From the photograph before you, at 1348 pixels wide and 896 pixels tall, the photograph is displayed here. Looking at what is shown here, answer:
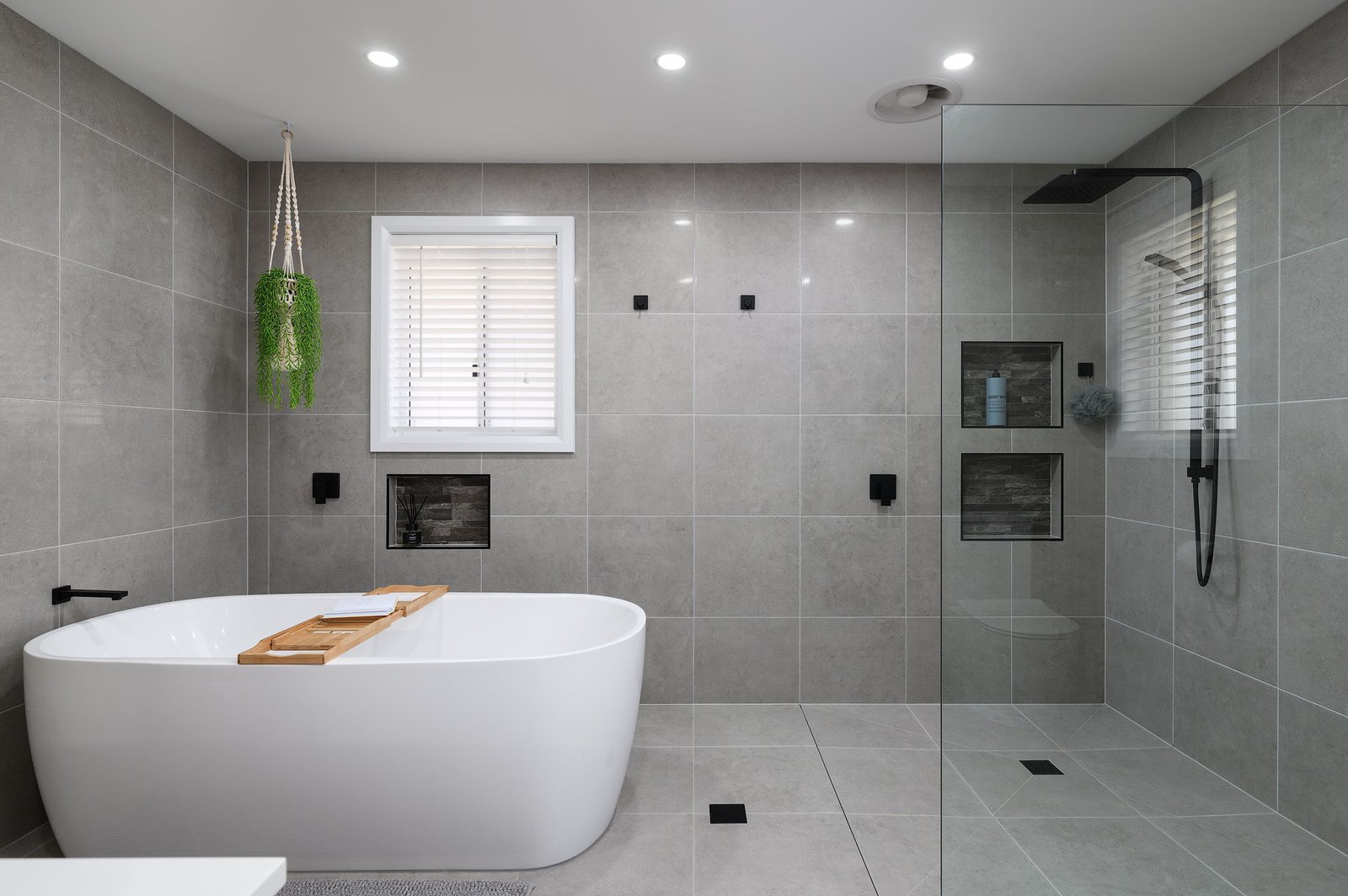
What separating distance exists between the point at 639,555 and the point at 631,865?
57.7 inches

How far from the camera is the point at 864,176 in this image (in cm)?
337

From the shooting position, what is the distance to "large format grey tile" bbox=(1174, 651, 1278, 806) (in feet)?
4.52

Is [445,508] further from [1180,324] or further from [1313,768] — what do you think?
[1313,768]

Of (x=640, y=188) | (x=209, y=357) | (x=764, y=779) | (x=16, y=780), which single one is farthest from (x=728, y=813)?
(x=209, y=357)

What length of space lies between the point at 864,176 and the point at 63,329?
131 inches

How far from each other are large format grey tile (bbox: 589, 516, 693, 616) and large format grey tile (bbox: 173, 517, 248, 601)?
1674 millimetres

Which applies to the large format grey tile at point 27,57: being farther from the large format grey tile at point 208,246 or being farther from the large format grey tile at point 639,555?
the large format grey tile at point 639,555

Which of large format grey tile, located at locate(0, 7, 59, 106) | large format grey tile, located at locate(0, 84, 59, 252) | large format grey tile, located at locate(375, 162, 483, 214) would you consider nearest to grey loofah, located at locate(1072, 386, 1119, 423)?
large format grey tile, located at locate(375, 162, 483, 214)

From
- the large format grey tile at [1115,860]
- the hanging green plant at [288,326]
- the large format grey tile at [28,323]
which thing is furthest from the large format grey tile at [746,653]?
the large format grey tile at [28,323]

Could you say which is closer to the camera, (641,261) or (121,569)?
(121,569)

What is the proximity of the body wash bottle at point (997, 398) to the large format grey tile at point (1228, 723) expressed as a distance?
0.61m

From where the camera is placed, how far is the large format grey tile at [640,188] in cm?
335

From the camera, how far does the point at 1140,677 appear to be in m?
1.47

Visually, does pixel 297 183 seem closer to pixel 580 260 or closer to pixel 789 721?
pixel 580 260
